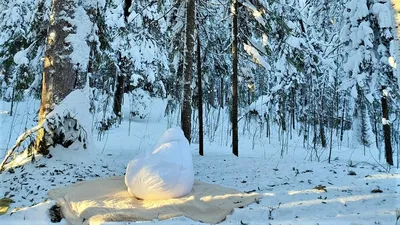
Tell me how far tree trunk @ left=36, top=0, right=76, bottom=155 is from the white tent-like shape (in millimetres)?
2021

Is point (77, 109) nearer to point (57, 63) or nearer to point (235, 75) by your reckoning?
point (57, 63)

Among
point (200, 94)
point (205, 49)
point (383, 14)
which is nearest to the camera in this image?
point (200, 94)

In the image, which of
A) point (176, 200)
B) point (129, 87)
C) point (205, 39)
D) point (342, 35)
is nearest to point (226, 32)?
point (205, 39)

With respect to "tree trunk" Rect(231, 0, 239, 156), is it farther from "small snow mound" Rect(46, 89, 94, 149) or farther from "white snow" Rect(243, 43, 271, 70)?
"small snow mound" Rect(46, 89, 94, 149)

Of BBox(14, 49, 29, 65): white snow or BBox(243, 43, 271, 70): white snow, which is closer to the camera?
BBox(14, 49, 29, 65): white snow

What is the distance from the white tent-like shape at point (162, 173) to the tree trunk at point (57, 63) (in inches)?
79.6

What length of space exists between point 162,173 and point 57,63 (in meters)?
2.73

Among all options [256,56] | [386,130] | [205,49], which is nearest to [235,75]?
[256,56]

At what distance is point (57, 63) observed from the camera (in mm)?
4629

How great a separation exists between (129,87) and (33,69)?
5830 mm

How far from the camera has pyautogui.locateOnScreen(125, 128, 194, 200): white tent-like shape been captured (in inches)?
124

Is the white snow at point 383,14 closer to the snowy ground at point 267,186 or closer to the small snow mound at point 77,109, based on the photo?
the snowy ground at point 267,186

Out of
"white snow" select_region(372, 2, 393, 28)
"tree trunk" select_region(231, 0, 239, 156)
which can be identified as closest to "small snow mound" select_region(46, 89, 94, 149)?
"tree trunk" select_region(231, 0, 239, 156)

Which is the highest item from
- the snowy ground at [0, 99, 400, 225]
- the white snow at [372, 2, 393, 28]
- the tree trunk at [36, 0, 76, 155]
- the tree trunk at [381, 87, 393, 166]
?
the white snow at [372, 2, 393, 28]
